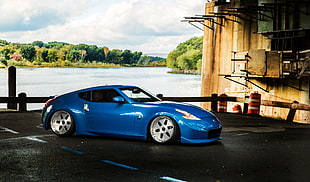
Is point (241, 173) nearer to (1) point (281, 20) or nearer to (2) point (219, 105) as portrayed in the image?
(2) point (219, 105)

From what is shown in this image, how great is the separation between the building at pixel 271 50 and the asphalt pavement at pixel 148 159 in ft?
26.5

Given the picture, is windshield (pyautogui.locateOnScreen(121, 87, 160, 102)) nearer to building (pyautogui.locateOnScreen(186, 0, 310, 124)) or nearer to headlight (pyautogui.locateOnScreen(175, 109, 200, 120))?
headlight (pyautogui.locateOnScreen(175, 109, 200, 120))

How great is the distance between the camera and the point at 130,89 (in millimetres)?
11047

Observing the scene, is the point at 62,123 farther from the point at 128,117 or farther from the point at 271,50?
the point at 271,50

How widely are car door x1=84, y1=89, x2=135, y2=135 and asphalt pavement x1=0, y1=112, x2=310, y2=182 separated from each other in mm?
307

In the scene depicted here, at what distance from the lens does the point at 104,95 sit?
427 inches

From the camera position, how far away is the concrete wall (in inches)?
831

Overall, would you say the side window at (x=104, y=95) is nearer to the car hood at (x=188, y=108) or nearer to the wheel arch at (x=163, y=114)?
the car hood at (x=188, y=108)

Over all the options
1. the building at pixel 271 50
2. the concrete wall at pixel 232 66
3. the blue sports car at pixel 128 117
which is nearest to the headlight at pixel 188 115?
the blue sports car at pixel 128 117

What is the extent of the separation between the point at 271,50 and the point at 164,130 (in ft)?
46.1

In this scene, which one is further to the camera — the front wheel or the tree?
the tree

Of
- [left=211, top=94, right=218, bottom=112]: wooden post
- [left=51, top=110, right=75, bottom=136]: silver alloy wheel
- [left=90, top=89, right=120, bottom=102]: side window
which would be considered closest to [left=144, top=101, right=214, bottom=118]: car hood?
[left=90, top=89, right=120, bottom=102]: side window

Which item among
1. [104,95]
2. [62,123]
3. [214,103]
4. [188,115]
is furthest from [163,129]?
[214,103]

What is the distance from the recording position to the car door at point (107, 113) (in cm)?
1041
